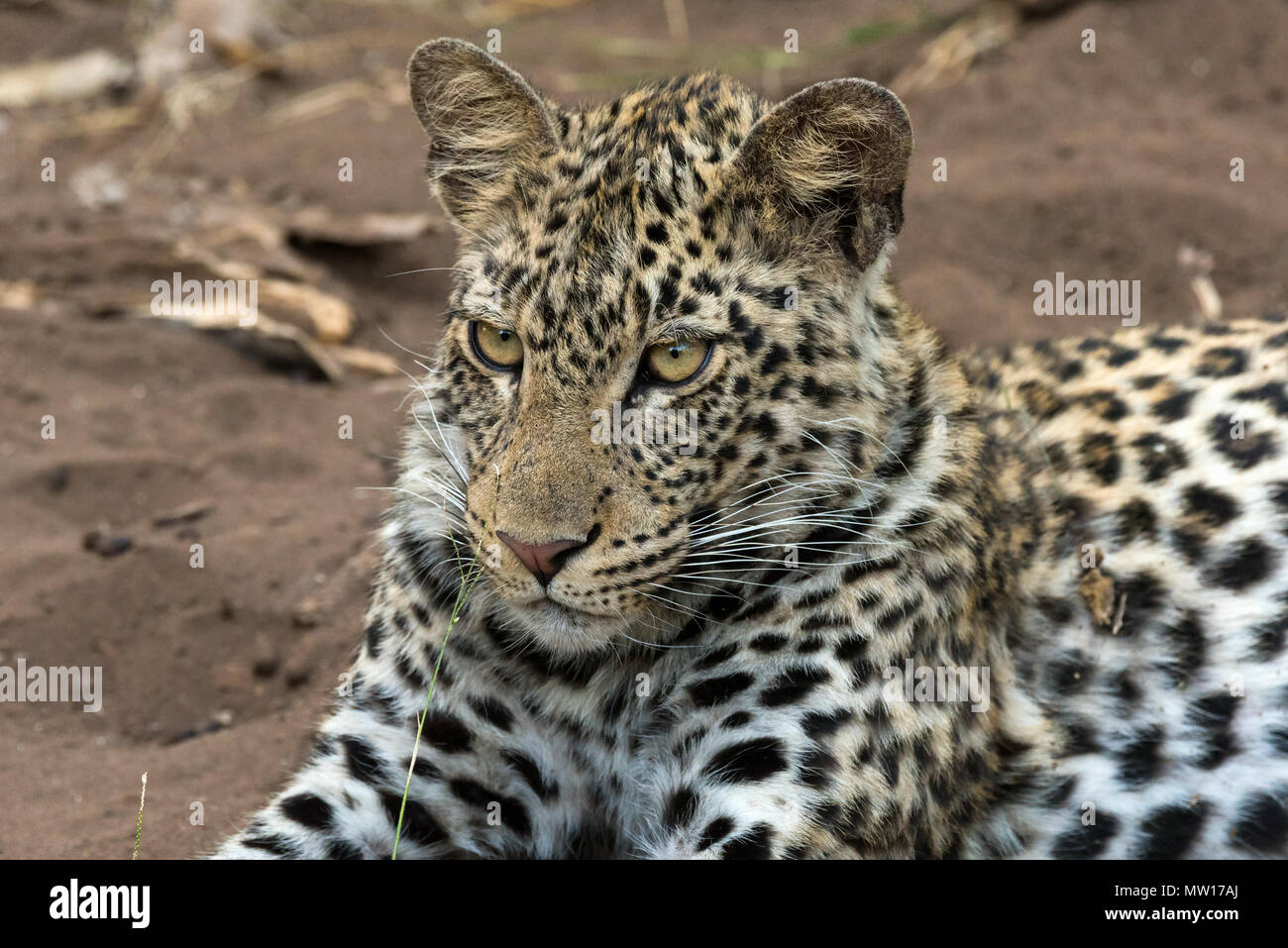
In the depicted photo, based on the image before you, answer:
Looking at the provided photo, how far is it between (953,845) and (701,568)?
1231 millimetres

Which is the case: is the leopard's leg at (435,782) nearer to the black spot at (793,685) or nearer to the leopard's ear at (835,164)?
the black spot at (793,685)

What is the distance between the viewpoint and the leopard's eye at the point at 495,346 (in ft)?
14.8

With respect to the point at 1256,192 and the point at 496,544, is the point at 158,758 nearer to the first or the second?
the point at 496,544

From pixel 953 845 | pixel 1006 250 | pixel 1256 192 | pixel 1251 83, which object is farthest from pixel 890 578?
pixel 1251 83

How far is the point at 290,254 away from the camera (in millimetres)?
10312

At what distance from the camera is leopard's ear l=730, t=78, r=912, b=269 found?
4.27 metres

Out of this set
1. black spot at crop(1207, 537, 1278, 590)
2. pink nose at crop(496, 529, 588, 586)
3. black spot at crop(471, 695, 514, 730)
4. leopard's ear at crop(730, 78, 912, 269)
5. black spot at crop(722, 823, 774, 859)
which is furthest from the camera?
black spot at crop(1207, 537, 1278, 590)

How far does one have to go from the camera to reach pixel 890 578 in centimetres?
457

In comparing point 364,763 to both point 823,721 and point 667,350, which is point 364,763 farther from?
point 667,350

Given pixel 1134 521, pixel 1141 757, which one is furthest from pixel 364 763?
pixel 1134 521

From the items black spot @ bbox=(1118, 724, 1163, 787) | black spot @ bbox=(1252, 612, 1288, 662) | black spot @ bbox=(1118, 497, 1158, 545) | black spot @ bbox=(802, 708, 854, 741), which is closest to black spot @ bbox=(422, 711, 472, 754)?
black spot @ bbox=(802, 708, 854, 741)

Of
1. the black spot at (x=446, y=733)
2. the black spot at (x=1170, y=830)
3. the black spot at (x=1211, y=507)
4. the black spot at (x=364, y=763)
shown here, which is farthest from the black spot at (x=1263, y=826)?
the black spot at (x=364, y=763)

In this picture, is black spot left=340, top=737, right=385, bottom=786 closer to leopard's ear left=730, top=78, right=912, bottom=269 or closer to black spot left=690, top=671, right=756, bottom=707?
black spot left=690, top=671, right=756, bottom=707
